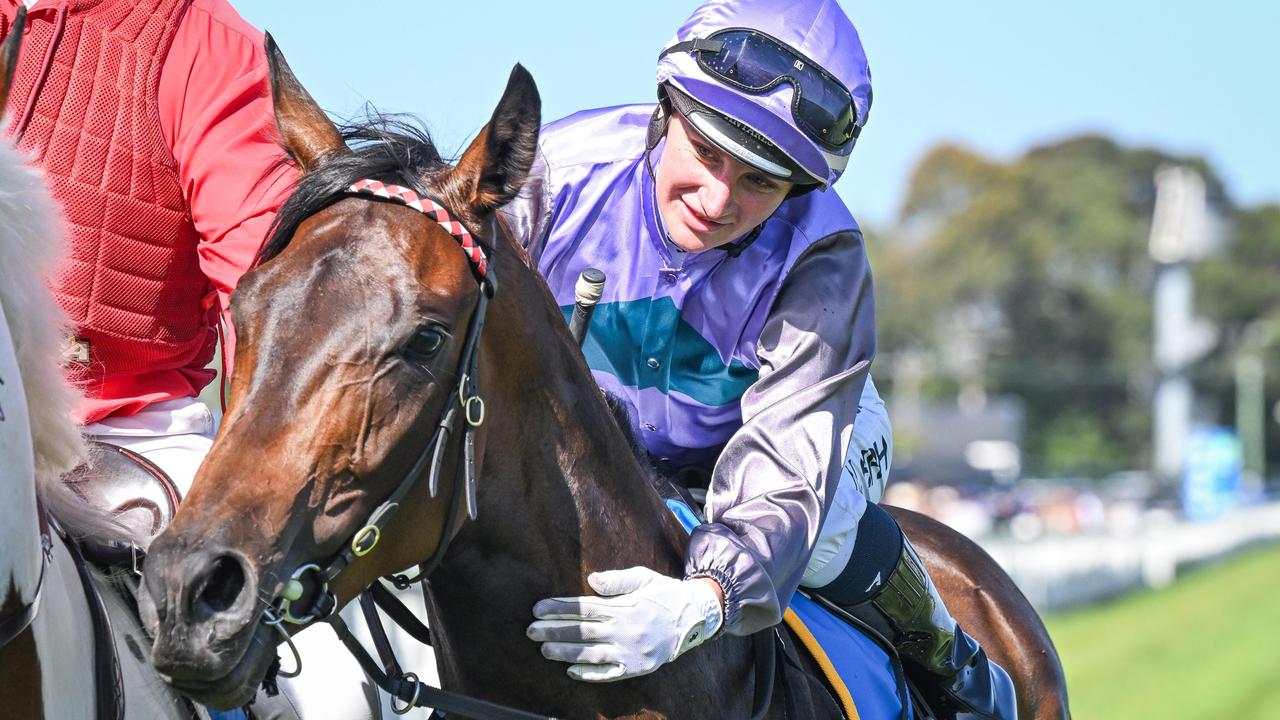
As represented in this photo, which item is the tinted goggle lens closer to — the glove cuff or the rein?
the rein

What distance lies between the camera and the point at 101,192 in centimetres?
320

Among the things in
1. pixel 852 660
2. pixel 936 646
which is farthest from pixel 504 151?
pixel 936 646

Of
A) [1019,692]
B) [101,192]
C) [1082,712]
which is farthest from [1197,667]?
[101,192]

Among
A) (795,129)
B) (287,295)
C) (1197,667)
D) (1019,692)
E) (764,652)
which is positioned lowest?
(1197,667)

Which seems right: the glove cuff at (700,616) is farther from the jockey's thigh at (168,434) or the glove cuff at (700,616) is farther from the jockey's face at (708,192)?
the jockey's thigh at (168,434)

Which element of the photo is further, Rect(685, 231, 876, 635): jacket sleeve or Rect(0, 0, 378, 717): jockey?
Rect(0, 0, 378, 717): jockey

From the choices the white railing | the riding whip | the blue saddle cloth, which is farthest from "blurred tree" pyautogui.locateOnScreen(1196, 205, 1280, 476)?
the riding whip

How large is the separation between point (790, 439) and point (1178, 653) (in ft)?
47.7

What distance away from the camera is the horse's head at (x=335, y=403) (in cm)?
223

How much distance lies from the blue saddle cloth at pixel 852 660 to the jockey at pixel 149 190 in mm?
1071

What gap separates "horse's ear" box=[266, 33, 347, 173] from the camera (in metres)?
2.79

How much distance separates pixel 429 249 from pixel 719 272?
994 mm

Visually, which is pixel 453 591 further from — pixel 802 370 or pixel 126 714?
pixel 802 370

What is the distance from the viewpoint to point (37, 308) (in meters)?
2.57
